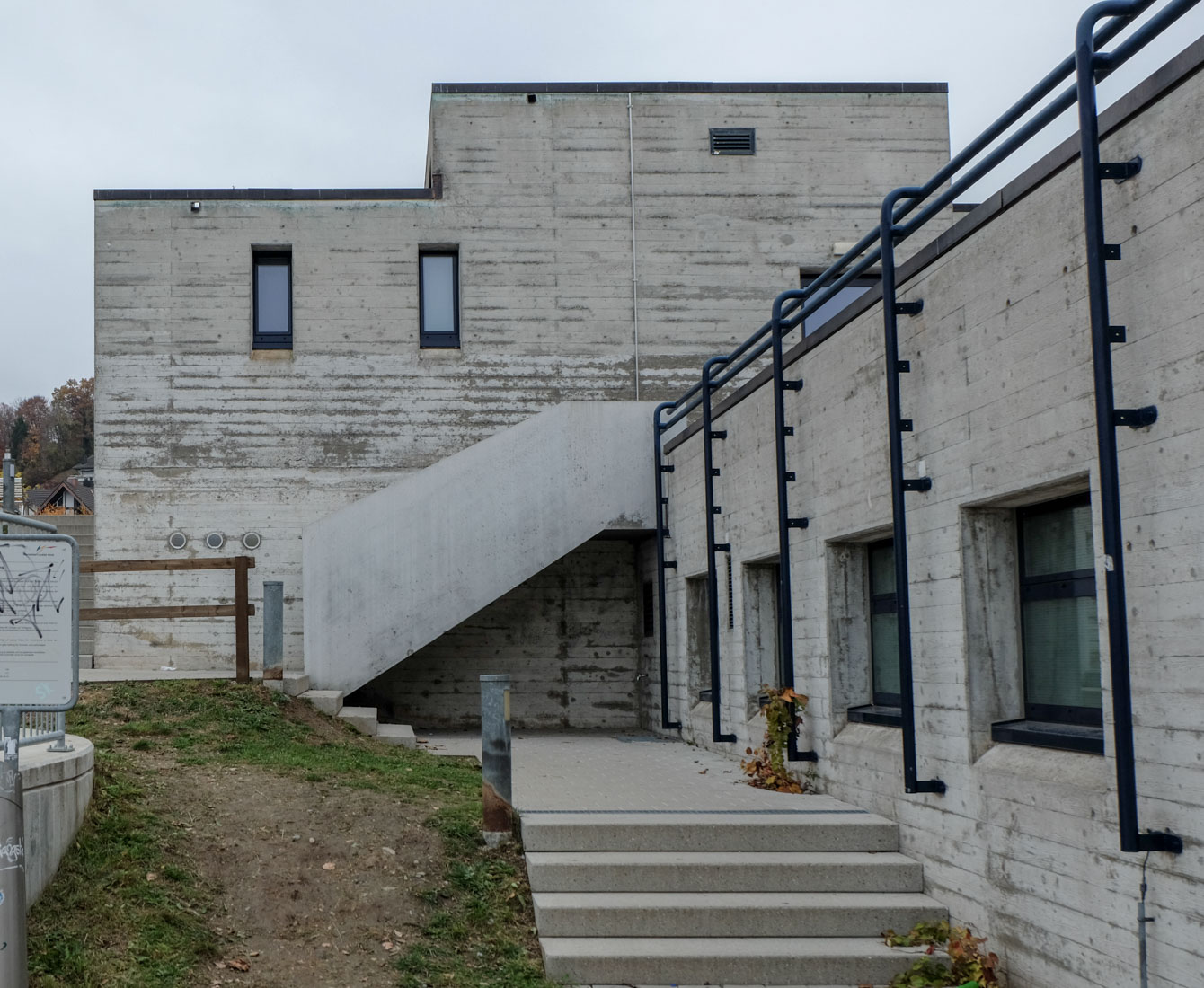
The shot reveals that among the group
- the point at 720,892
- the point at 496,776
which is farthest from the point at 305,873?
the point at 720,892

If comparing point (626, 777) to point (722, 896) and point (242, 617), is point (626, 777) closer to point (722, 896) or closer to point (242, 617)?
point (722, 896)

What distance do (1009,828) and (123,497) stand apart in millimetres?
13684

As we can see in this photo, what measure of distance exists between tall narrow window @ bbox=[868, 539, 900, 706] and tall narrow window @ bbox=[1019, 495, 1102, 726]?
177 cm

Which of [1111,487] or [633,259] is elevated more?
[633,259]

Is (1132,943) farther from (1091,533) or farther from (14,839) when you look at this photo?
(14,839)

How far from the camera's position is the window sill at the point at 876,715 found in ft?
27.9

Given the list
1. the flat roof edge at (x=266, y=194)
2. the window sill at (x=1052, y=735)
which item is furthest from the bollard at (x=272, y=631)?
the window sill at (x=1052, y=735)

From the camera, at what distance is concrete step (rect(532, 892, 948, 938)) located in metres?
7.04

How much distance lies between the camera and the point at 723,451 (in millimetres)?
12242

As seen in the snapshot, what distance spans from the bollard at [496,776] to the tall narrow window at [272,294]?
10.6 meters

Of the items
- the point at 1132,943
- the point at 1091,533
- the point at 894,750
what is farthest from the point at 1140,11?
the point at 894,750

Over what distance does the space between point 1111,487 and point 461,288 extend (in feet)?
43.9

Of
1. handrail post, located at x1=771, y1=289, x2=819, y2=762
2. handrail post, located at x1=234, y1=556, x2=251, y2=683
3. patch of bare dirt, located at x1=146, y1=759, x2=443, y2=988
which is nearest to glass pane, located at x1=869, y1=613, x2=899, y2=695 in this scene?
handrail post, located at x1=771, y1=289, x2=819, y2=762

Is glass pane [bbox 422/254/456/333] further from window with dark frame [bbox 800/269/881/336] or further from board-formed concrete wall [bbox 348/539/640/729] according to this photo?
window with dark frame [bbox 800/269/881/336]
